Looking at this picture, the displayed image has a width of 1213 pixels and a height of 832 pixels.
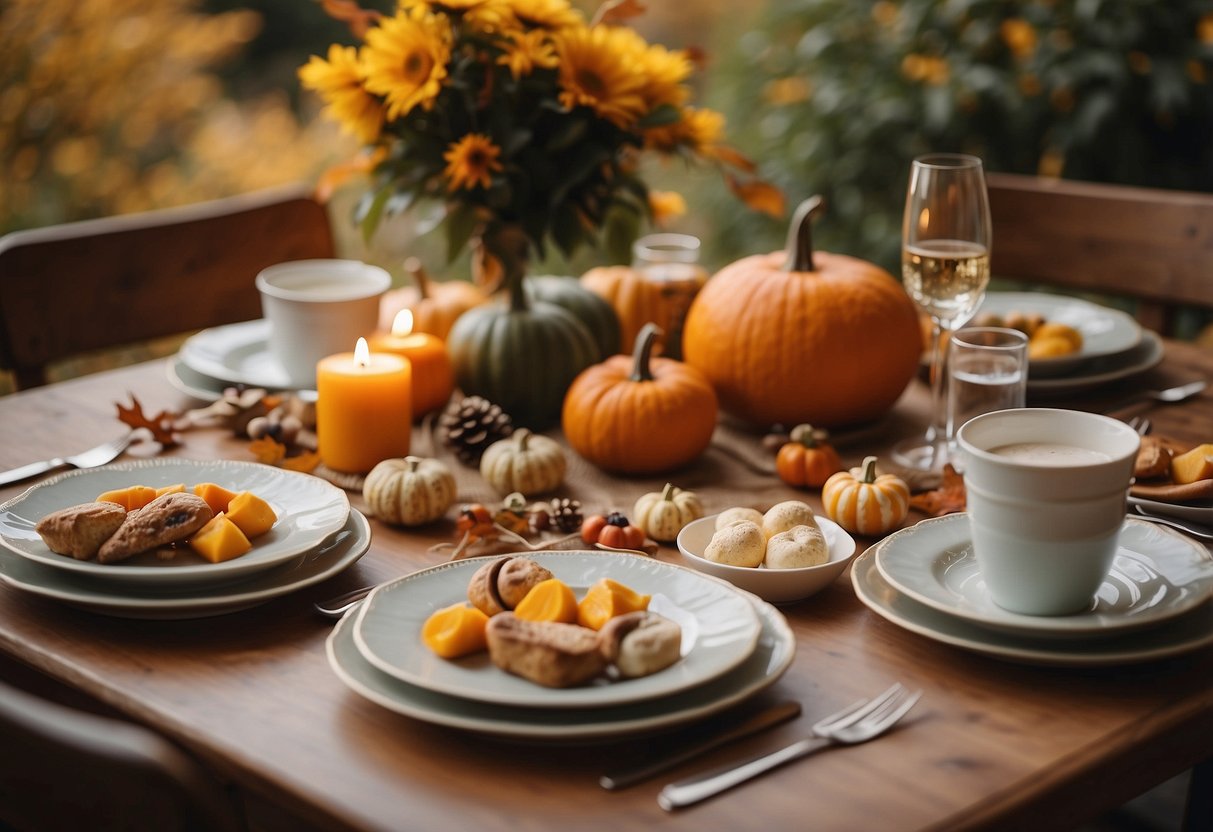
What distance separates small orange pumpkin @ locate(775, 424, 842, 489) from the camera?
1.31m

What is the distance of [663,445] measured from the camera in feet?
4.43

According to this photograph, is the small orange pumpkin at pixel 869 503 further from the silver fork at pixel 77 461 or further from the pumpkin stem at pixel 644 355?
the silver fork at pixel 77 461

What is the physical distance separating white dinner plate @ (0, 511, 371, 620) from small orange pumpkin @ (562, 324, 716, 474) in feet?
1.23

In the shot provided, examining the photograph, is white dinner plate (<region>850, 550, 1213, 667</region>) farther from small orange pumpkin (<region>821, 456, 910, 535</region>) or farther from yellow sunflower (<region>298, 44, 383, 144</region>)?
yellow sunflower (<region>298, 44, 383, 144</region>)

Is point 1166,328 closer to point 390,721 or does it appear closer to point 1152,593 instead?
point 1152,593

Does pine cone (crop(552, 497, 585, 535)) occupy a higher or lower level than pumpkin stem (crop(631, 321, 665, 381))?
lower

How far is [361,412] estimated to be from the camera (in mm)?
1338

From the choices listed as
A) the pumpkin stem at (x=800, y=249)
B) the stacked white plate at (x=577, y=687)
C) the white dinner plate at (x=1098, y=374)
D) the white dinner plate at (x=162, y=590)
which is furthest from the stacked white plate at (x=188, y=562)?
the white dinner plate at (x=1098, y=374)

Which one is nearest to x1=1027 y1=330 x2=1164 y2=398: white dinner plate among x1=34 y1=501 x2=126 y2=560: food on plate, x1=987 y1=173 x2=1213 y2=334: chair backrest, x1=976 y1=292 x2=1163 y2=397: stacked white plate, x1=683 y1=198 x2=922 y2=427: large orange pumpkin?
x1=976 y1=292 x2=1163 y2=397: stacked white plate

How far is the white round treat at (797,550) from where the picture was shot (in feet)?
3.34

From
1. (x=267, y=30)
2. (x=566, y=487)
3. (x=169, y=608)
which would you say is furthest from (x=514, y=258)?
(x=267, y=30)

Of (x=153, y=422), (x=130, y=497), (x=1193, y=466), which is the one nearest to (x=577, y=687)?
(x=130, y=497)

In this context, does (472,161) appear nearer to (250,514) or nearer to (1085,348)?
(250,514)

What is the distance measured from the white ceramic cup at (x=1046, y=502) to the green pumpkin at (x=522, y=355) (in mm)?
685
